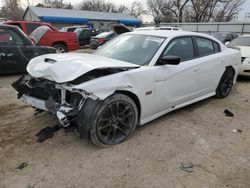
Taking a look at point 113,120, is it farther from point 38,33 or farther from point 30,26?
point 30,26

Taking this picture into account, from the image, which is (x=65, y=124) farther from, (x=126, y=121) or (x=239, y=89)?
(x=239, y=89)

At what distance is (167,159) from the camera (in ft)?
10.3

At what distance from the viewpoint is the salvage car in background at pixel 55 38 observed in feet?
35.5

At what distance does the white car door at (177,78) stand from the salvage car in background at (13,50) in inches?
202

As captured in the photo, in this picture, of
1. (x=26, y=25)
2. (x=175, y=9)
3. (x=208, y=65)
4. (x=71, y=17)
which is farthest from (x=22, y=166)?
(x=175, y=9)

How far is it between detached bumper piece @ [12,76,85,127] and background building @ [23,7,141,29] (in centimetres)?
3304

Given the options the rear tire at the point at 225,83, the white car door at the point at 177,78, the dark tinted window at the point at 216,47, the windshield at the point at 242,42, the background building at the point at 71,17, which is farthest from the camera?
the background building at the point at 71,17

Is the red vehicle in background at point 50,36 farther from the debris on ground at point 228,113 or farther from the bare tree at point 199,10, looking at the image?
the bare tree at point 199,10

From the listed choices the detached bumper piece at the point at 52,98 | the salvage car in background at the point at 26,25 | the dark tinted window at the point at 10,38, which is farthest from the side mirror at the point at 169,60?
the salvage car in background at the point at 26,25

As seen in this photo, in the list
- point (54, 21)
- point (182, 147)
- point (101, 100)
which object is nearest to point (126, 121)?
point (101, 100)

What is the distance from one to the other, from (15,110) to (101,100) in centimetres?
244

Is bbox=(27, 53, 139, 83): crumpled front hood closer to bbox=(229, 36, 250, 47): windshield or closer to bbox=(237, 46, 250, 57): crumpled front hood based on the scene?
bbox=(237, 46, 250, 57): crumpled front hood

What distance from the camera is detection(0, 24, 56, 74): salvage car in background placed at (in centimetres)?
722

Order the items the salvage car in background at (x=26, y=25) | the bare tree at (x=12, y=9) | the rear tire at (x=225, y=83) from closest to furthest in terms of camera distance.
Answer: the rear tire at (x=225, y=83)
the salvage car in background at (x=26, y=25)
the bare tree at (x=12, y=9)
